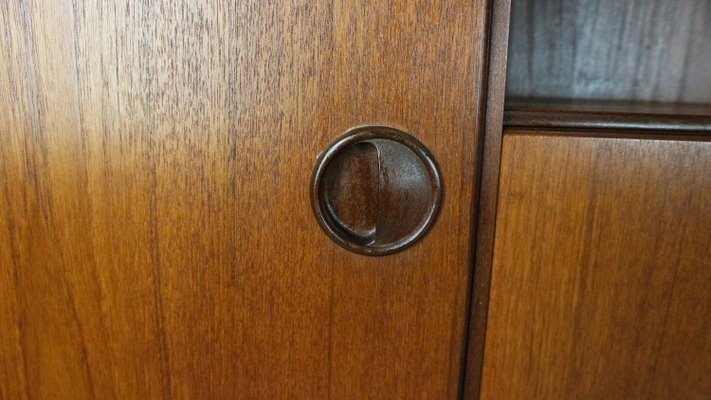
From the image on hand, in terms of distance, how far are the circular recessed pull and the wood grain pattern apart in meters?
0.28

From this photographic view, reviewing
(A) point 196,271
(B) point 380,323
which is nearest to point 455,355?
(B) point 380,323

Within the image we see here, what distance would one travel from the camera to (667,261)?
34 centimetres

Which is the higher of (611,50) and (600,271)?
(611,50)

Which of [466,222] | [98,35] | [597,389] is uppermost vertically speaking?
[98,35]

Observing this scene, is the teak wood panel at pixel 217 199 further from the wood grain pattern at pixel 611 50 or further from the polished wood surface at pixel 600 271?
the wood grain pattern at pixel 611 50

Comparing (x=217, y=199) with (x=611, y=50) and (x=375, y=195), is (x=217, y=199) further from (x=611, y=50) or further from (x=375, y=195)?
(x=611, y=50)

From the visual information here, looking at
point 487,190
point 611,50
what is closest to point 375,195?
point 487,190

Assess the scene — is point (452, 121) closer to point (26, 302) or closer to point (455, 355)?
point (455, 355)

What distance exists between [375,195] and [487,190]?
0.22 ft

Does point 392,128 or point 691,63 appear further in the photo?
point 691,63

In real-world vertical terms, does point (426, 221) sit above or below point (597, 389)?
above

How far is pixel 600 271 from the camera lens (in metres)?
0.35

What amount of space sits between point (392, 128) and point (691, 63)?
407 mm

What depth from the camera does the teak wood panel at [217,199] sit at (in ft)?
1.03
